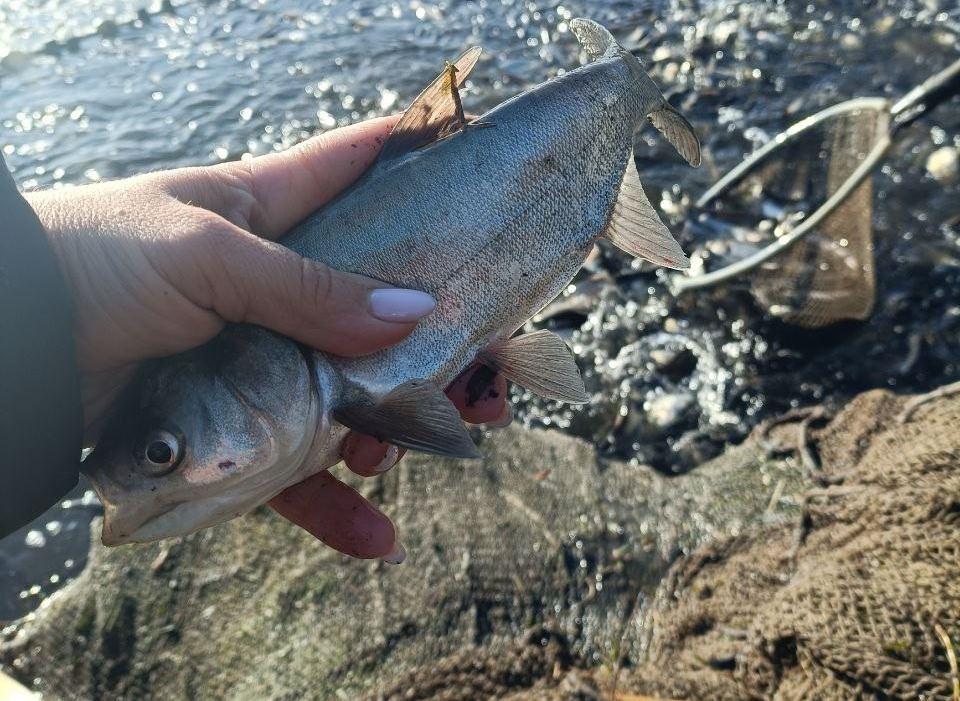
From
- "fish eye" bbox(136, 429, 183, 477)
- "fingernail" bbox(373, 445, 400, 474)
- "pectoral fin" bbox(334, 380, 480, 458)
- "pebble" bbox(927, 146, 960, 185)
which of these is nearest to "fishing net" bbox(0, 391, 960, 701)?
"fingernail" bbox(373, 445, 400, 474)

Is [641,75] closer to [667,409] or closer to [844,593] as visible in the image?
[844,593]

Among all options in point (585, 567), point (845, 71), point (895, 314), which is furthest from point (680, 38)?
point (585, 567)

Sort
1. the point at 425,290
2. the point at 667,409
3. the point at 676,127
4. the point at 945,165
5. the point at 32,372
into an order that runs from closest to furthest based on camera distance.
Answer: the point at 32,372, the point at 425,290, the point at 676,127, the point at 667,409, the point at 945,165

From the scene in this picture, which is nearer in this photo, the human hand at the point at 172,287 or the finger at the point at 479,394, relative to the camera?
the human hand at the point at 172,287

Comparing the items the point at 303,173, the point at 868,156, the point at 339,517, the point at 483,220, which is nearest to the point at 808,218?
the point at 868,156

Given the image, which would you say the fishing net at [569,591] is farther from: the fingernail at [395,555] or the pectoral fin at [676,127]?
the pectoral fin at [676,127]

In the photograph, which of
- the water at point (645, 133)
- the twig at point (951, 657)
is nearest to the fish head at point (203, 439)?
the twig at point (951, 657)

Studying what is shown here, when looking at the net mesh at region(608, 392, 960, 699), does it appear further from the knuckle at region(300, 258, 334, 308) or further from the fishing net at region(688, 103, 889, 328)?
the knuckle at region(300, 258, 334, 308)
